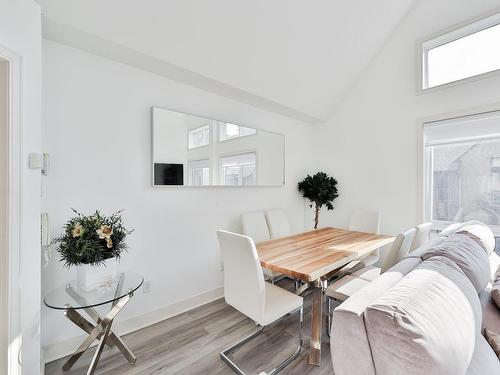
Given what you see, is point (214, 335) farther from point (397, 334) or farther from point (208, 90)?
point (208, 90)

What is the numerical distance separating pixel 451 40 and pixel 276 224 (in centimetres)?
306

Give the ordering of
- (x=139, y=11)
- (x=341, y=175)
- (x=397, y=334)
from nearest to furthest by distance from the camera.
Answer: (x=397, y=334) < (x=139, y=11) < (x=341, y=175)

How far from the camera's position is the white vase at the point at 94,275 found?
5.16 feet

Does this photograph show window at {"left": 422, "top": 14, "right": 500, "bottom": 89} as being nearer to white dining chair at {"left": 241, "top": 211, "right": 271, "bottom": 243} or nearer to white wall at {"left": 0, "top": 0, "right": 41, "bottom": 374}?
white dining chair at {"left": 241, "top": 211, "right": 271, "bottom": 243}

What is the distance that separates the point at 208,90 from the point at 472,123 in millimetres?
2982

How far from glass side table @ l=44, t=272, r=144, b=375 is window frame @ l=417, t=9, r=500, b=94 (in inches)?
148

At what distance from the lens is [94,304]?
4.79 feet

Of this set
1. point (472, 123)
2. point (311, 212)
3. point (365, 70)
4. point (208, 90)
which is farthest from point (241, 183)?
point (472, 123)

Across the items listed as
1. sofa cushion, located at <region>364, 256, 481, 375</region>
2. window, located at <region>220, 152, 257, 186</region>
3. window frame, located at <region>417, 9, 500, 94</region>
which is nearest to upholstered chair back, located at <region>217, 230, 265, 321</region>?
sofa cushion, located at <region>364, 256, 481, 375</region>

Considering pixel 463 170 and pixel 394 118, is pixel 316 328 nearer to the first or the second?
pixel 463 170

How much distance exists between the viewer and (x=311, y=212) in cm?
414

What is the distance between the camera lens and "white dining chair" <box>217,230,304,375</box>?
1.60m

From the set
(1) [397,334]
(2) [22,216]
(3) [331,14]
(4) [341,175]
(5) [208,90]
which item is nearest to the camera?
(1) [397,334]

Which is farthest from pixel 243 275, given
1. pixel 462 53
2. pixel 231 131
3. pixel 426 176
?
pixel 462 53
